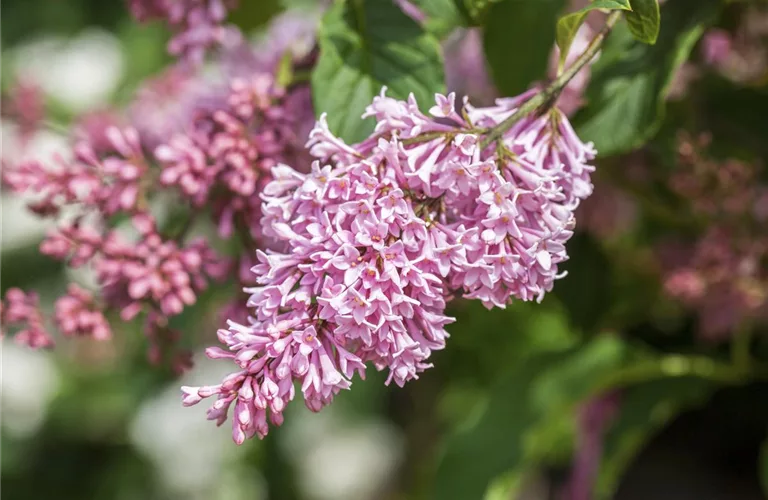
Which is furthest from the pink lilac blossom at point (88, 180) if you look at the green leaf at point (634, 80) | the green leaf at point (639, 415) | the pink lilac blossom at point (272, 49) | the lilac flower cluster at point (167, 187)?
the green leaf at point (639, 415)

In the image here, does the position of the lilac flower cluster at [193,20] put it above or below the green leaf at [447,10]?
below

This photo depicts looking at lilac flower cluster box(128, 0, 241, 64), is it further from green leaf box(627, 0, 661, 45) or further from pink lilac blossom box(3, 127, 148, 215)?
green leaf box(627, 0, 661, 45)

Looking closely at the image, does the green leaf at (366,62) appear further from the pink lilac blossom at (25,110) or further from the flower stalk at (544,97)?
the pink lilac blossom at (25,110)

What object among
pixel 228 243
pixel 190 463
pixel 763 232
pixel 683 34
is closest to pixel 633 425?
pixel 763 232

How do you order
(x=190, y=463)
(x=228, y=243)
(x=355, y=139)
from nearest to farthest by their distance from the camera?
(x=355, y=139) → (x=228, y=243) → (x=190, y=463)

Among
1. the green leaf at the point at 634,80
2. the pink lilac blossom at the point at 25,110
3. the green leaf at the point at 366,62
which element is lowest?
the pink lilac blossom at the point at 25,110

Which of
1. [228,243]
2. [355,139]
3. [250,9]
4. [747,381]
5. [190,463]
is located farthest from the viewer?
[190,463]

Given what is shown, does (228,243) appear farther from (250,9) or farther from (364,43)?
(364,43)
